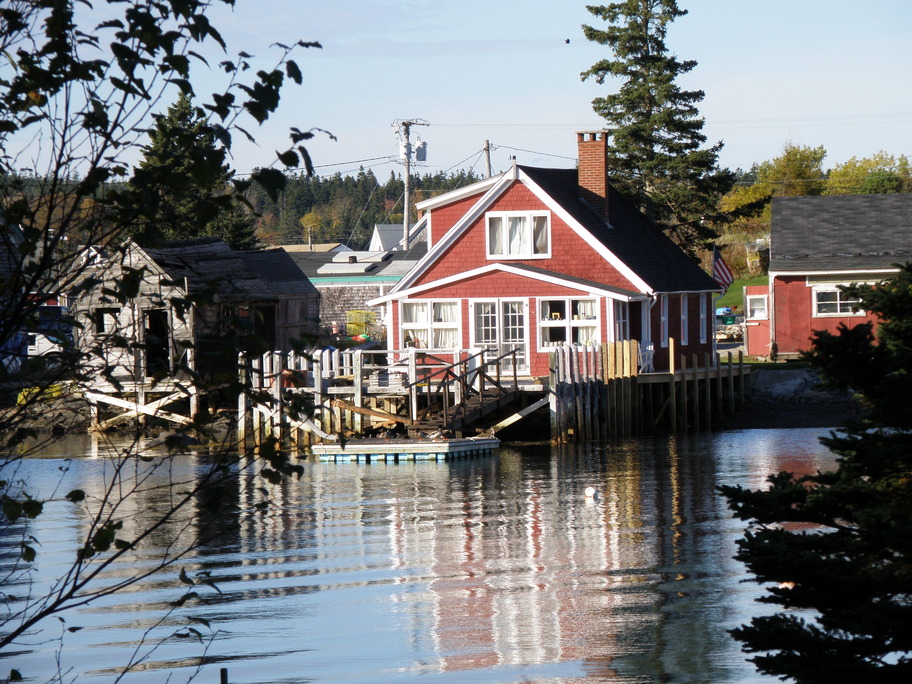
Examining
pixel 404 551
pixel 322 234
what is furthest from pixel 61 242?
pixel 322 234

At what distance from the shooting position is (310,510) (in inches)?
940

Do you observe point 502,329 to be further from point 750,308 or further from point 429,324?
point 750,308

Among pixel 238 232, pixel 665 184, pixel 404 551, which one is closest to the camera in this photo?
pixel 404 551

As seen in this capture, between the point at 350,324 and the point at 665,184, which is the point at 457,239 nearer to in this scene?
the point at 665,184

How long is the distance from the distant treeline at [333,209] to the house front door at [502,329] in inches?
4212

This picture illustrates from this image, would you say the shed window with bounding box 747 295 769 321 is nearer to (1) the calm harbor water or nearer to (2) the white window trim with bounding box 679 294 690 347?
(2) the white window trim with bounding box 679 294 690 347

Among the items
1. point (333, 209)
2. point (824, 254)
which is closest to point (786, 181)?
point (824, 254)

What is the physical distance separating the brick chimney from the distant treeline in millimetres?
103781

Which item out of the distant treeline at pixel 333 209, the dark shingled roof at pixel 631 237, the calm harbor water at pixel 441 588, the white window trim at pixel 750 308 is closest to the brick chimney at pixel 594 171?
the dark shingled roof at pixel 631 237

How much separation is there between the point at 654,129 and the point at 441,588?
38.4 meters

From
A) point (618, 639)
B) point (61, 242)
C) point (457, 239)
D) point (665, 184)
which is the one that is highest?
point (665, 184)

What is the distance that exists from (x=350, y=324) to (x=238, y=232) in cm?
811

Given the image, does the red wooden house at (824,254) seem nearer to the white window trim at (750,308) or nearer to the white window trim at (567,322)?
the white window trim at (750,308)

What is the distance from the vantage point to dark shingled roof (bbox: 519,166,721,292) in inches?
1473
